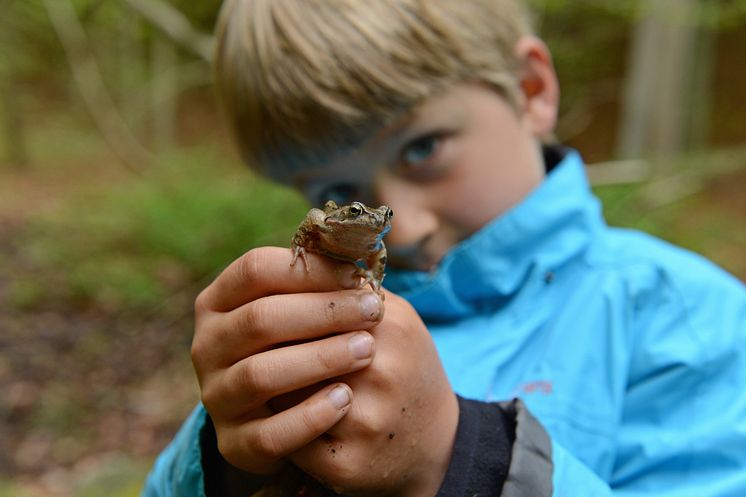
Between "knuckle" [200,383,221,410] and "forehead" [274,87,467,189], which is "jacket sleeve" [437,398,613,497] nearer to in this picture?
"knuckle" [200,383,221,410]

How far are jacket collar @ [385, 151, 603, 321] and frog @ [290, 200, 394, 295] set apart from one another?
2.19 feet

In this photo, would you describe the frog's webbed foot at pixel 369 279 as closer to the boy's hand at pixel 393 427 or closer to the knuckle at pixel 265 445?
the boy's hand at pixel 393 427

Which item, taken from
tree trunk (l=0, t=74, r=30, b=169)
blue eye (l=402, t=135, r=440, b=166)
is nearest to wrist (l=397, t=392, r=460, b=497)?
blue eye (l=402, t=135, r=440, b=166)

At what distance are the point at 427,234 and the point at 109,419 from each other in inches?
188

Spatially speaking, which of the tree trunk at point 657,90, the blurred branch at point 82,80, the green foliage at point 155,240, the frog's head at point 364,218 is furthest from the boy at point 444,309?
the tree trunk at point 657,90

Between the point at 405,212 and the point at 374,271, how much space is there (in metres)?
0.65

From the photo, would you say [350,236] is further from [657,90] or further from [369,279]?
[657,90]

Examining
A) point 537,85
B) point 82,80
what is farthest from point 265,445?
point 82,80

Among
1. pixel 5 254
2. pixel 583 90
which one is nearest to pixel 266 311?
pixel 5 254

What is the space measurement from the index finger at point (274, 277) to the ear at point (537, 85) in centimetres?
146

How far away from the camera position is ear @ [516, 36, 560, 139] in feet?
8.24

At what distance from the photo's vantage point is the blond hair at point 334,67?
2.05 meters

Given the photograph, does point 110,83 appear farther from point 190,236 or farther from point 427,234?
point 427,234

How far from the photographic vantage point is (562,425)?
1743 mm
